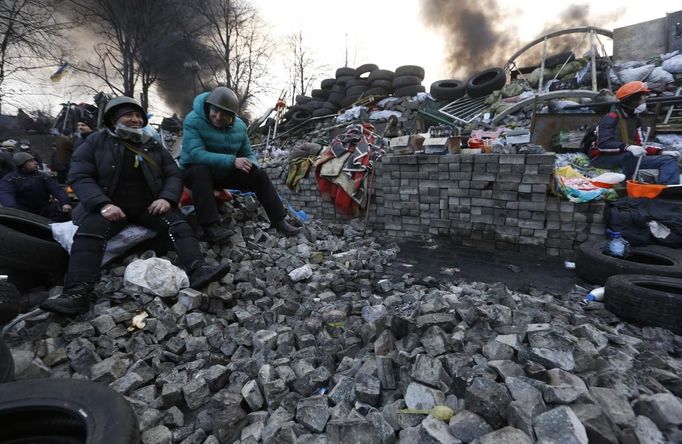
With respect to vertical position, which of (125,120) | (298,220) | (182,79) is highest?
(182,79)

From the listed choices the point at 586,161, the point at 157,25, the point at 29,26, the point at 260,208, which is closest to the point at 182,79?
the point at 157,25

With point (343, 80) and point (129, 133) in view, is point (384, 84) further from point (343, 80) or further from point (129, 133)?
point (129, 133)

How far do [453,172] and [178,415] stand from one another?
14.2 feet

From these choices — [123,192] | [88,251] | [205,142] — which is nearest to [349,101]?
[205,142]

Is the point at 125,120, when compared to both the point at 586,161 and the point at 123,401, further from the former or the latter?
the point at 586,161

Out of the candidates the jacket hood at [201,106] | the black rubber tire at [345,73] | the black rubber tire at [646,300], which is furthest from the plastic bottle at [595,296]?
the black rubber tire at [345,73]

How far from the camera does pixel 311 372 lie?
1942 mm

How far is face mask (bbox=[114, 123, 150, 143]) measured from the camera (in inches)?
118

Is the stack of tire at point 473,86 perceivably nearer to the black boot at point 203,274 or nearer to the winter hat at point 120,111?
the winter hat at point 120,111

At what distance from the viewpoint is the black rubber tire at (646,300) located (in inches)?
95.8

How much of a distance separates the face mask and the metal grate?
8378 millimetres

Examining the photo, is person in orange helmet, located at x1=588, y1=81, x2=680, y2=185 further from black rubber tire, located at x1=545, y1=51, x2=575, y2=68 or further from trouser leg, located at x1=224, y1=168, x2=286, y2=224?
black rubber tire, located at x1=545, y1=51, x2=575, y2=68

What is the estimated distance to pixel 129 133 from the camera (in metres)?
3.01

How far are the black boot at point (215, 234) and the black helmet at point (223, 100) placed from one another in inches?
53.9
